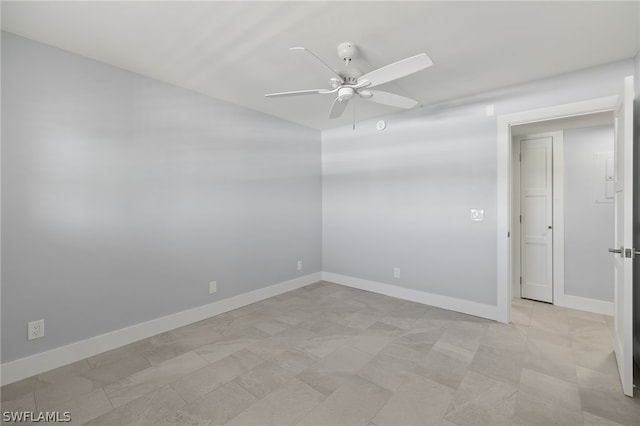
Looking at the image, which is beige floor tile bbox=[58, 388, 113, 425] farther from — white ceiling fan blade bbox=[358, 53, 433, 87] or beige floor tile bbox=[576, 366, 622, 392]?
beige floor tile bbox=[576, 366, 622, 392]

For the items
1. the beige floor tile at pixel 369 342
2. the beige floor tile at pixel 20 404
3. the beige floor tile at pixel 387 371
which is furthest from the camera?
the beige floor tile at pixel 369 342

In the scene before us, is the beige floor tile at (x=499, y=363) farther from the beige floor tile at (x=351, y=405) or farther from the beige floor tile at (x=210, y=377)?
the beige floor tile at (x=210, y=377)

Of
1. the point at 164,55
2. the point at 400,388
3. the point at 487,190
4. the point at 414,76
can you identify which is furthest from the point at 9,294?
the point at 487,190

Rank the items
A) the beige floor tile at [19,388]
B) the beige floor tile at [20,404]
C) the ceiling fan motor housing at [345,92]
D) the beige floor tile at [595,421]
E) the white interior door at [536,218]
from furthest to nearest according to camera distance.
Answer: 1. the white interior door at [536,218]
2. the ceiling fan motor housing at [345,92]
3. the beige floor tile at [19,388]
4. the beige floor tile at [20,404]
5. the beige floor tile at [595,421]

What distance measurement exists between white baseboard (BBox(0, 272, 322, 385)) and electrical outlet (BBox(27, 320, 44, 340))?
0.47ft

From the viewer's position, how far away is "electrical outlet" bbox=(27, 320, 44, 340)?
2.11m

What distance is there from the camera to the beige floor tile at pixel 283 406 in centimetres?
168

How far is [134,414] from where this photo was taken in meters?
1.73

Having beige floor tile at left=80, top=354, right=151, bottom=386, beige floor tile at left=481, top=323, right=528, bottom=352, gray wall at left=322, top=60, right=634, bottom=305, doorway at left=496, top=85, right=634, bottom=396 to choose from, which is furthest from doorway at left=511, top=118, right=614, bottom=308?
beige floor tile at left=80, top=354, right=151, bottom=386

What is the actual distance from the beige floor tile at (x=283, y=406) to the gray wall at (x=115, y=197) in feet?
5.20

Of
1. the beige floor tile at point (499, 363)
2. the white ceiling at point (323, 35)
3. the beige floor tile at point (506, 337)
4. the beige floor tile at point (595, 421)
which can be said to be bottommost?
the beige floor tile at point (595, 421)

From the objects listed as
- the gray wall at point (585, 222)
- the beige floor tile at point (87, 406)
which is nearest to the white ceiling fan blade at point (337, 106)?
the beige floor tile at point (87, 406)

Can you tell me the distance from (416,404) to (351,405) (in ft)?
1.35

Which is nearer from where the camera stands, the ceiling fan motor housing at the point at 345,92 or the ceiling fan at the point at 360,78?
the ceiling fan at the point at 360,78
